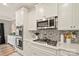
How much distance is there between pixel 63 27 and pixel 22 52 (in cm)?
204

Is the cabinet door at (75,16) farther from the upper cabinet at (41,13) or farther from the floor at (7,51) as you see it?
the floor at (7,51)

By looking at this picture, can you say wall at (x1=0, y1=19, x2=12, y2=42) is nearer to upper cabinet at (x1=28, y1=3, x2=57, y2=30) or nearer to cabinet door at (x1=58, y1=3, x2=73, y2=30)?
upper cabinet at (x1=28, y1=3, x2=57, y2=30)

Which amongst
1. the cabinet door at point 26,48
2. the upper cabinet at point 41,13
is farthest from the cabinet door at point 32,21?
the cabinet door at point 26,48

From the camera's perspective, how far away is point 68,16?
2.07 metres

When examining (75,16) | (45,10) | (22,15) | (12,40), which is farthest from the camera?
(12,40)

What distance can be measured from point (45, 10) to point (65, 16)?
2.48 feet

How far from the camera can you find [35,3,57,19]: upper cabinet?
2429 mm

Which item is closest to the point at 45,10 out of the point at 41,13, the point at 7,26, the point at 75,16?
the point at 41,13

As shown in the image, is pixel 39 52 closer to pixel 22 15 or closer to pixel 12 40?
pixel 22 15

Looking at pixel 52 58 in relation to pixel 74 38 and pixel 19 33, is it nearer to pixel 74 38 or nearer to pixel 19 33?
pixel 74 38

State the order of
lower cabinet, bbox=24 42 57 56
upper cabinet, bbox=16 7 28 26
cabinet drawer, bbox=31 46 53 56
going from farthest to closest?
upper cabinet, bbox=16 7 28 26 < cabinet drawer, bbox=31 46 53 56 < lower cabinet, bbox=24 42 57 56

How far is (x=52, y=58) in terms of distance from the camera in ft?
2.63

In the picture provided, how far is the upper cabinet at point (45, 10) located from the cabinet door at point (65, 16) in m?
0.18

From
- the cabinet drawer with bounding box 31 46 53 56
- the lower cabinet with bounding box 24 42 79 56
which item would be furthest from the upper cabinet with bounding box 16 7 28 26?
the cabinet drawer with bounding box 31 46 53 56
